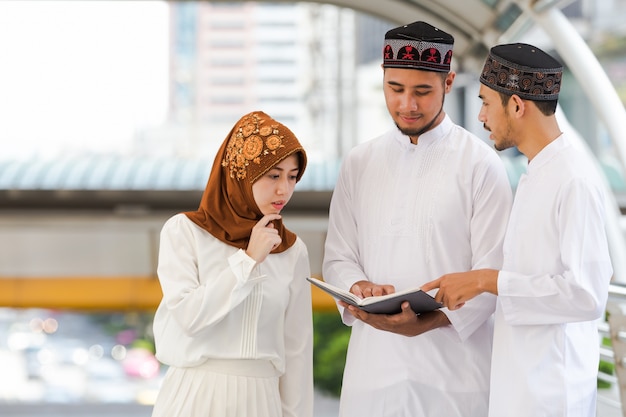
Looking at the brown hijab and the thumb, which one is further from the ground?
the brown hijab

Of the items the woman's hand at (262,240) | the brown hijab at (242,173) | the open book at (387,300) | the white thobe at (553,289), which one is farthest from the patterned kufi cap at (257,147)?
the white thobe at (553,289)

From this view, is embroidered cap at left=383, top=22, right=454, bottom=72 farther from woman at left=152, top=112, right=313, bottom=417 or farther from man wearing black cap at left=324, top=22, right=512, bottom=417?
woman at left=152, top=112, right=313, bottom=417

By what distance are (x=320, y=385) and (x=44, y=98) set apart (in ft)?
22.1

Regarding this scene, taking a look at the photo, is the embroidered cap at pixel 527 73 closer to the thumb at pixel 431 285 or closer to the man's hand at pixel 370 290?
the thumb at pixel 431 285

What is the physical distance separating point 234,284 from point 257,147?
1.36 feet

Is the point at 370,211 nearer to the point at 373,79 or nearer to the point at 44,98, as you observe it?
the point at 44,98

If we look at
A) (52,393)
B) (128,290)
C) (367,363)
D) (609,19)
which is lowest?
(52,393)

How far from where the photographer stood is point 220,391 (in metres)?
2.96

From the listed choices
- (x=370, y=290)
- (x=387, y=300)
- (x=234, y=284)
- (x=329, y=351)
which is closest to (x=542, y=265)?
(x=387, y=300)

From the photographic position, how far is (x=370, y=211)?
138 inches

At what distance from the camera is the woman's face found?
2971 millimetres

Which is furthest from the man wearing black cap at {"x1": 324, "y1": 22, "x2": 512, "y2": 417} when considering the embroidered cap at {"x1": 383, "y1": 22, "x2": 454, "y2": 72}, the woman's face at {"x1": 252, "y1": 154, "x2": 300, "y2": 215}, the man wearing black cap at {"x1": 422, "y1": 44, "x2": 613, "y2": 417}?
the woman's face at {"x1": 252, "y1": 154, "x2": 300, "y2": 215}

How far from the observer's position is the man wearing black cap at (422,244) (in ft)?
10.8

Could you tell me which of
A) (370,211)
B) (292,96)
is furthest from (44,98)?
(370,211)
